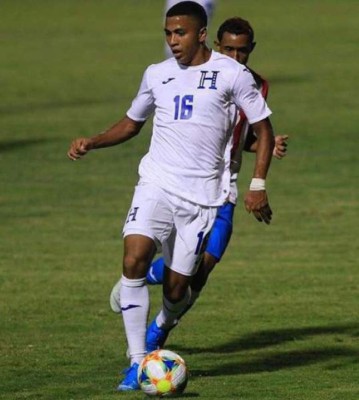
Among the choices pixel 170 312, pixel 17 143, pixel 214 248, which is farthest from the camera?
pixel 17 143

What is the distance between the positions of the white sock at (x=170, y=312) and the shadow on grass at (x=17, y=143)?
17.5 metres

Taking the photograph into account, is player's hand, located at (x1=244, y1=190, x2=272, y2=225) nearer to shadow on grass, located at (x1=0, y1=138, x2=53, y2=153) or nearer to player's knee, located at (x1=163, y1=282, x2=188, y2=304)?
player's knee, located at (x1=163, y1=282, x2=188, y2=304)

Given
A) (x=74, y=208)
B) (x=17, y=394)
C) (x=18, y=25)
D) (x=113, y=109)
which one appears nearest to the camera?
(x=17, y=394)

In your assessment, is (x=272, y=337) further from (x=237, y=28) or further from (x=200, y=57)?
(x=200, y=57)

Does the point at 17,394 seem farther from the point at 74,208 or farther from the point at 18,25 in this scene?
the point at 18,25

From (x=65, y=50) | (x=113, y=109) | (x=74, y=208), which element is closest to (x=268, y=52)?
(x=65, y=50)

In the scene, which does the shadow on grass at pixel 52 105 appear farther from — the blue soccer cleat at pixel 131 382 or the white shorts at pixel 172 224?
the blue soccer cleat at pixel 131 382

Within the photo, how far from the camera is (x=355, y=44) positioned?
164 feet

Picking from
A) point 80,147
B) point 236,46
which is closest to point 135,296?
point 80,147

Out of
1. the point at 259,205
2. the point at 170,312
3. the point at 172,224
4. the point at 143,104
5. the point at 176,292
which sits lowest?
the point at 170,312

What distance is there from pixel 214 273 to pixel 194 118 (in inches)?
266

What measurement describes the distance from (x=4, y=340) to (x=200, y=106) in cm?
337

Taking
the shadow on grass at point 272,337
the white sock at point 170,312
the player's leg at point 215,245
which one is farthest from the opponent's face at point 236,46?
the shadow on grass at point 272,337

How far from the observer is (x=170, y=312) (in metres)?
10.4
